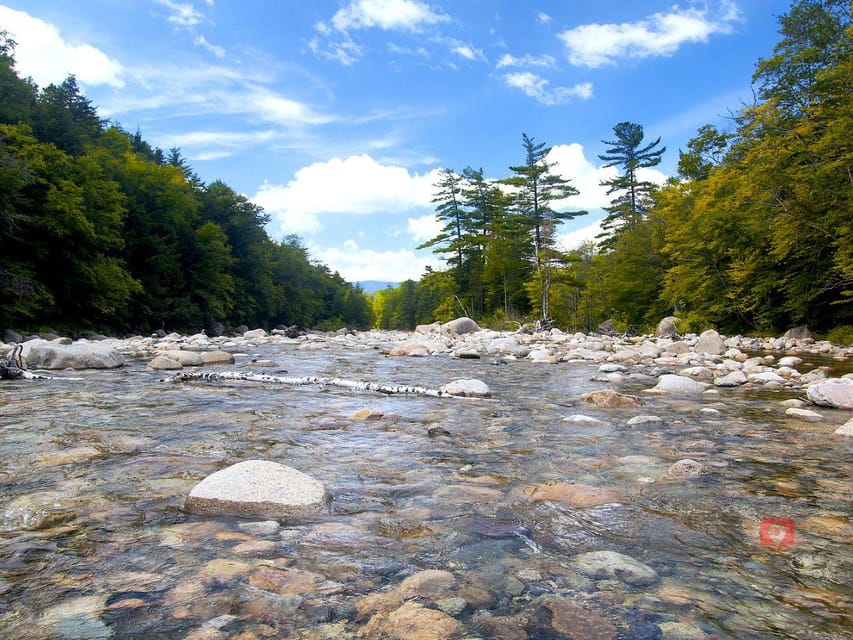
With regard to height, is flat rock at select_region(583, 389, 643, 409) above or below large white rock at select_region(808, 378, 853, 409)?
below

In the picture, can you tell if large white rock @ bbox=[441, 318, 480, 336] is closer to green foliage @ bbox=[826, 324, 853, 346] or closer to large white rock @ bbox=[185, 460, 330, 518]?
green foliage @ bbox=[826, 324, 853, 346]

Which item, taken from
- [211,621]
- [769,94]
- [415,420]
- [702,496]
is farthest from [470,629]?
[769,94]

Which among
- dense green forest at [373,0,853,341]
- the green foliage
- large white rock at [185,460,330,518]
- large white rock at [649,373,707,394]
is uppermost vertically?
dense green forest at [373,0,853,341]

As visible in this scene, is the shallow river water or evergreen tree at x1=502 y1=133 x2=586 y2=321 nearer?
the shallow river water

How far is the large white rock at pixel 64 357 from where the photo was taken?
9203mm

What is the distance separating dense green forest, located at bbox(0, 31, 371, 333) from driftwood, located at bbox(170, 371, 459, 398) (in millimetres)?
14314

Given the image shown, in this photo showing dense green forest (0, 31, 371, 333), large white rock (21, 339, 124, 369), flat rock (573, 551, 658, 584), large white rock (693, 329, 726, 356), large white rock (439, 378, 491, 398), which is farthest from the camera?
dense green forest (0, 31, 371, 333)

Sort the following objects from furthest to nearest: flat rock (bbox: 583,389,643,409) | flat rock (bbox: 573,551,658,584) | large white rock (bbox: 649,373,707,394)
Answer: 1. large white rock (bbox: 649,373,707,394)
2. flat rock (bbox: 583,389,643,409)
3. flat rock (bbox: 573,551,658,584)

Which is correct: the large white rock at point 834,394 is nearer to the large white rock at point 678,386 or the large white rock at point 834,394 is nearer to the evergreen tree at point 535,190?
the large white rock at point 678,386

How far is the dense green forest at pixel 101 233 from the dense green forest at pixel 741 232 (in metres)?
17.8

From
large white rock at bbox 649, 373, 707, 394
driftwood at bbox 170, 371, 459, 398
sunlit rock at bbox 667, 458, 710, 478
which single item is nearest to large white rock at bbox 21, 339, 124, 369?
driftwood at bbox 170, 371, 459, 398

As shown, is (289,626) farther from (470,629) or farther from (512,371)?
(512,371)

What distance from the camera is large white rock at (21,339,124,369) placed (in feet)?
30.2

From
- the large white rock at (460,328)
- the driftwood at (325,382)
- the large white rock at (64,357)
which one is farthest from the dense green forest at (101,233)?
the large white rock at (460,328)
